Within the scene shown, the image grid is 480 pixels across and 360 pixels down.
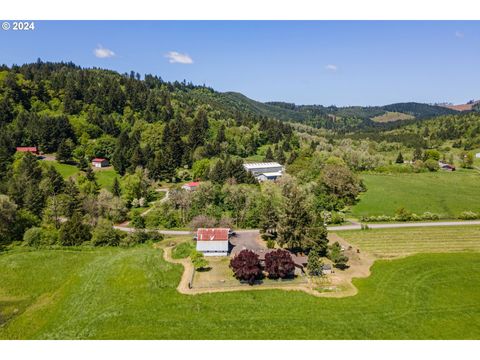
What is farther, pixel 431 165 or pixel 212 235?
pixel 431 165

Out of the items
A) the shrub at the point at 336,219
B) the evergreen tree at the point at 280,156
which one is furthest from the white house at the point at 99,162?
the shrub at the point at 336,219

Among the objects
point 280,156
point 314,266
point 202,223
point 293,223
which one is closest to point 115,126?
point 280,156

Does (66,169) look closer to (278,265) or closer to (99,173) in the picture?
(99,173)

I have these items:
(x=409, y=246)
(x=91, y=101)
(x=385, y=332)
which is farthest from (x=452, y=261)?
(x=91, y=101)

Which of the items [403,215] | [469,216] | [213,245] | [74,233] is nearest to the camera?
[213,245]

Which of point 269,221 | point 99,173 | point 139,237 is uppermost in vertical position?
point 99,173

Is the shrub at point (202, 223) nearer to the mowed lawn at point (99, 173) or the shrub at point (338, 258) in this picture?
the shrub at point (338, 258)
